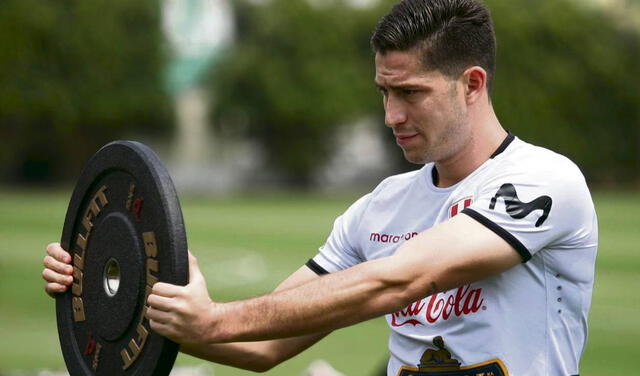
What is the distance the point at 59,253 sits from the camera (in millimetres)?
2865

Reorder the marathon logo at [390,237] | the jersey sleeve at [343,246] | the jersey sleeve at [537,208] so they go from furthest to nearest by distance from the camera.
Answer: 1. the jersey sleeve at [343,246]
2. the marathon logo at [390,237]
3. the jersey sleeve at [537,208]

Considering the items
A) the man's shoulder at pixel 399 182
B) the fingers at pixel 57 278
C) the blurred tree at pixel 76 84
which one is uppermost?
the blurred tree at pixel 76 84

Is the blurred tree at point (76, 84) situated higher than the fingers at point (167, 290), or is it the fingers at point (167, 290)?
the blurred tree at point (76, 84)

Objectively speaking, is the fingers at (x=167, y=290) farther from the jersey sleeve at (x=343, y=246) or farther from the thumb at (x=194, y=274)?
the jersey sleeve at (x=343, y=246)

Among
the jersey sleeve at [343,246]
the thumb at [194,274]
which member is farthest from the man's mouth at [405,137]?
the thumb at [194,274]

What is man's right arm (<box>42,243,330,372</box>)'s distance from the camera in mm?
2850

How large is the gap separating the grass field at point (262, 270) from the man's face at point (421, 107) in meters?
5.48

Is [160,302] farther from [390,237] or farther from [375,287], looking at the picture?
[390,237]

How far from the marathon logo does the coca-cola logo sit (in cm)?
22

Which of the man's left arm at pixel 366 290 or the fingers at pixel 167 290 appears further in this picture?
the man's left arm at pixel 366 290

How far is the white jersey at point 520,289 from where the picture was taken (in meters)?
2.76

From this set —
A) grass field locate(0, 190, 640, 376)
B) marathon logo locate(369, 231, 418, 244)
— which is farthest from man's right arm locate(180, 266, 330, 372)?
grass field locate(0, 190, 640, 376)

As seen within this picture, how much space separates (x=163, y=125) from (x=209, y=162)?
2803mm

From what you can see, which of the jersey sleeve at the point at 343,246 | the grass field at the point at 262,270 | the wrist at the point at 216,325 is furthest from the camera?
the grass field at the point at 262,270
